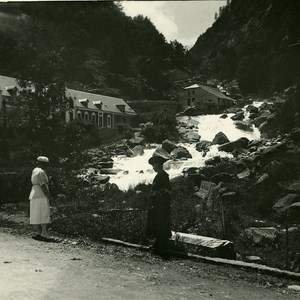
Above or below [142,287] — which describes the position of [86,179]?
above

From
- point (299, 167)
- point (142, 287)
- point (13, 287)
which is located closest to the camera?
point (13, 287)

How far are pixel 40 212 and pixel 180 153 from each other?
6.66m

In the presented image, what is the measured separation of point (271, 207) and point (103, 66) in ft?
20.5

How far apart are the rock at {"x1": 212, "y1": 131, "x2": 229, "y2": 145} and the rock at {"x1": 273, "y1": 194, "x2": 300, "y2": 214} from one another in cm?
377

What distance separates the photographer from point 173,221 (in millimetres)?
9094

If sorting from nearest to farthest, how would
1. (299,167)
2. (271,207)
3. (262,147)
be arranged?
1. (271,207)
2. (299,167)
3. (262,147)

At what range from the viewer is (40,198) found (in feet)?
27.1

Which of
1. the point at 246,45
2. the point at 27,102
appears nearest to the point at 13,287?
the point at 246,45

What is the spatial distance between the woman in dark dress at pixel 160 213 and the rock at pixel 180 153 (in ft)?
20.7

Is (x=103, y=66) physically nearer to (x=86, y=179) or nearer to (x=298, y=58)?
(x=86, y=179)

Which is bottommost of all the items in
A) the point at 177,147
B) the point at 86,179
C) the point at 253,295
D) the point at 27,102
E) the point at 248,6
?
the point at 253,295

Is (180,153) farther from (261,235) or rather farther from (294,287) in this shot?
(294,287)

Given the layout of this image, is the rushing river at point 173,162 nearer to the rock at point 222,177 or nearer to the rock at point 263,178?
Answer: the rock at point 222,177

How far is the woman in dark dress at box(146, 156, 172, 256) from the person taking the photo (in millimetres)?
6980
